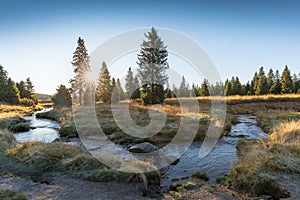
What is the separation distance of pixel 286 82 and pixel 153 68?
41.6 metres

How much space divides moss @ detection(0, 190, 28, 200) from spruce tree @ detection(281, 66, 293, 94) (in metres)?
57.6

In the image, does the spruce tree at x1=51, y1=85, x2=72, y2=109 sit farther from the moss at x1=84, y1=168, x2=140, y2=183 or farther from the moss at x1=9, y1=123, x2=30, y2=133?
the moss at x1=84, y1=168, x2=140, y2=183

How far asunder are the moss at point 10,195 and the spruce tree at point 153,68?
21605mm

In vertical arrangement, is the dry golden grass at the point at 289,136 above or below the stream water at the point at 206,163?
above

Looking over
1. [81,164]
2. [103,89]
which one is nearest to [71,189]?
[81,164]

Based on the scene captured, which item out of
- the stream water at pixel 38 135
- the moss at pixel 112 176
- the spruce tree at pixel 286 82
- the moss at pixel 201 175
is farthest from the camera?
the spruce tree at pixel 286 82

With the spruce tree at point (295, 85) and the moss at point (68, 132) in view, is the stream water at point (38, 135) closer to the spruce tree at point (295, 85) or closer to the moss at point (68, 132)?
the moss at point (68, 132)

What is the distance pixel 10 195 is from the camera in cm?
541

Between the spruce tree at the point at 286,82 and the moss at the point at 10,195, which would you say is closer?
the moss at the point at 10,195

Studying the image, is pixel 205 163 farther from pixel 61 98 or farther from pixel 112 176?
pixel 61 98

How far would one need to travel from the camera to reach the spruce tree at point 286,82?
48.3 meters

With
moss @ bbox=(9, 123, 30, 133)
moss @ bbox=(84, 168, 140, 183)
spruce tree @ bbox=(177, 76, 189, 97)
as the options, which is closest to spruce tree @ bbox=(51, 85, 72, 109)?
moss @ bbox=(9, 123, 30, 133)

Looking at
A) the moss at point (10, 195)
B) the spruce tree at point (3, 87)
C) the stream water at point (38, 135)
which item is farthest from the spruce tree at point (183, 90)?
the spruce tree at point (3, 87)

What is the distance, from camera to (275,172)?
7000 millimetres
